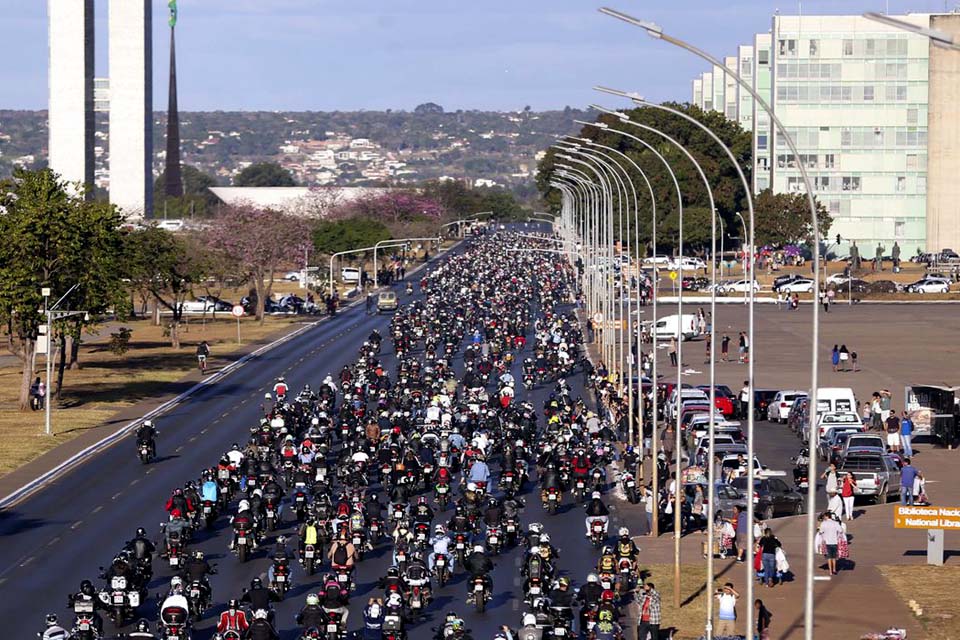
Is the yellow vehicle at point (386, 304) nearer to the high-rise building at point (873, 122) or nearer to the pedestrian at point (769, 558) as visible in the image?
the high-rise building at point (873, 122)

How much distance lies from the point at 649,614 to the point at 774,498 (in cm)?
1386

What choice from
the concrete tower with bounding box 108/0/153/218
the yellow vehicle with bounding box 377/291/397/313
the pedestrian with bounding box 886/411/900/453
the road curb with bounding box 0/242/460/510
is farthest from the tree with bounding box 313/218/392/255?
the pedestrian with bounding box 886/411/900/453

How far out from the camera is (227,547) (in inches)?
1384

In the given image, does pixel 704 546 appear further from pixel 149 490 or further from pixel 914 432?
pixel 914 432

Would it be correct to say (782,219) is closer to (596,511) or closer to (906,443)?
(906,443)

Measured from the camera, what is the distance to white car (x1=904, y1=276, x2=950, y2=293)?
121 metres

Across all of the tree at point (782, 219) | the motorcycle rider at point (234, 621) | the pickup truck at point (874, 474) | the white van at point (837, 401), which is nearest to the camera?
the motorcycle rider at point (234, 621)

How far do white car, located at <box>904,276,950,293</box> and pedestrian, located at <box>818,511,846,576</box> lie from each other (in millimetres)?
90788

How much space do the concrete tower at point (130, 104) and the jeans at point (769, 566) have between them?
162 metres

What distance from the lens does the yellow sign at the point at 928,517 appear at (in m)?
33.1

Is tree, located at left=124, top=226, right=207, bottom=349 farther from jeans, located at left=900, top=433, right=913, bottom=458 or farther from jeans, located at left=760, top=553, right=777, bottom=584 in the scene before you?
jeans, located at left=760, top=553, right=777, bottom=584

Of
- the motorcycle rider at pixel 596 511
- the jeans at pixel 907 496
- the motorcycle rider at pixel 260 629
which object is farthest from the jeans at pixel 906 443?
the motorcycle rider at pixel 260 629

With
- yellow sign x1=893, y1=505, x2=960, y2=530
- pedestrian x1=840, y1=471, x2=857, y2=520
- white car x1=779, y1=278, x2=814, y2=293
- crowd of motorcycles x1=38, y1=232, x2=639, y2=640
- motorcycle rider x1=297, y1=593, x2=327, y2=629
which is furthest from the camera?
white car x1=779, y1=278, x2=814, y2=293

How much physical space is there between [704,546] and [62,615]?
41.7ft
